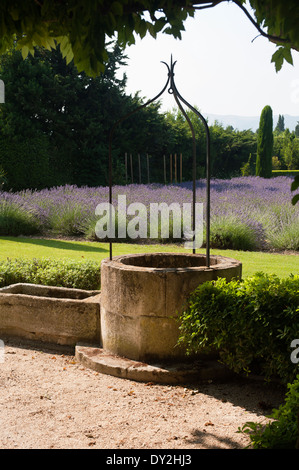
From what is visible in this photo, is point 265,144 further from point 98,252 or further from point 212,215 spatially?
point 98,252

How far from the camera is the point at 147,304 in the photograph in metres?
3.96

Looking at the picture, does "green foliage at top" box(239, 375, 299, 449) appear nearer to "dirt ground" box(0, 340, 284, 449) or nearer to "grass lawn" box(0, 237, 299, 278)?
"dirt ground" box(0, 340, 284, 449)

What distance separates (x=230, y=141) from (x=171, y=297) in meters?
26.3

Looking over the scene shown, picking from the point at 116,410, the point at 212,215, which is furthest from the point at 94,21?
the point at 212,215

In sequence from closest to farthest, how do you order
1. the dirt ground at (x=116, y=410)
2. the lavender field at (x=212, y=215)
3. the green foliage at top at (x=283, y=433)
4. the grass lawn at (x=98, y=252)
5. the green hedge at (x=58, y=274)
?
1. the green foliage at top at (x=283, y=433)
2. the dirt ground at (x=116, y=410)
3. the green hedge at (x=58, y=274)
4. the grass lawn at (x=98, y=252)
5. the lavender field at (x=212, y=215)

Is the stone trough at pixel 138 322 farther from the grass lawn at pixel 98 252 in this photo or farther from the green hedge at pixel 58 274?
the grass lawn at pixel 98 252

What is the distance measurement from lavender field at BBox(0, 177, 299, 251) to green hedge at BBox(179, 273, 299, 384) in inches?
216

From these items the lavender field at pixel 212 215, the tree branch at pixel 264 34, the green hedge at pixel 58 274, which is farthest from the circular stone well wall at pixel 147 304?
the lavender field at pixel 212 215

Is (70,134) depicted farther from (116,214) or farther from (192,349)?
(192,349)

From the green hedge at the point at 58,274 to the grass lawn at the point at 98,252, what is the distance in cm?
141

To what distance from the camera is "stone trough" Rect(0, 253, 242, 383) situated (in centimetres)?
390

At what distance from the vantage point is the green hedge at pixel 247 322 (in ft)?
11.1

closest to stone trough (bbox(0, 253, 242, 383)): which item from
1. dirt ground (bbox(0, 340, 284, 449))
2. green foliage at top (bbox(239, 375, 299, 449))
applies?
dirt ground (bbox(0, 340, 284, 449))

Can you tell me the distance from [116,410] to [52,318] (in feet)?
5.13
